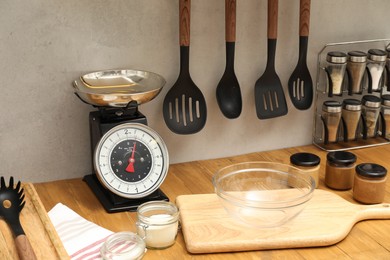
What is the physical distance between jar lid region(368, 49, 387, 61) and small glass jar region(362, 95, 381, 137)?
122mm

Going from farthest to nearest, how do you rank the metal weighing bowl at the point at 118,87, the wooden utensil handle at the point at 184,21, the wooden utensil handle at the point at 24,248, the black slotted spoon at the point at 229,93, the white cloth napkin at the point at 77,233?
the black slotted spoon at the point at 229,93
the wooden utensil handle at the point at 184,21
the metal weighing bowl at the point at 118,87
the white cloth napkin at the point at 77,233
the wooden utensil handle at the point at 24,248

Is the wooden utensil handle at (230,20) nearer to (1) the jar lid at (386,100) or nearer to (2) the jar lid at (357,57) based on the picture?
(2) the jar lid at (357,57)

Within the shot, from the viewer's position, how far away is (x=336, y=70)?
6.57ft

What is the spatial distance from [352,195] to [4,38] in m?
1.02

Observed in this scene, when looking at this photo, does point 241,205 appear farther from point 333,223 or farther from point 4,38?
point 4,38

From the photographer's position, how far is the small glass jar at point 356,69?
199 centimetres

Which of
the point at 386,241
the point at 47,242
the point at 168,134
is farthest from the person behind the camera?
the point at 168,134

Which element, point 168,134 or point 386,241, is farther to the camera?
point 168,134

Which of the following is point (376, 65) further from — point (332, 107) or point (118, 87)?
point (118, 87)

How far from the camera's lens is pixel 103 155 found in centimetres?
164

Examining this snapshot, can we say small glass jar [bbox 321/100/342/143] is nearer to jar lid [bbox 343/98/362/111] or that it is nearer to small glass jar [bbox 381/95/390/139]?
jar lid [bbox 343/98/362/111]

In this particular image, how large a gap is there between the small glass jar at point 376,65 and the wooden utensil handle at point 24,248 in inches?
46.5

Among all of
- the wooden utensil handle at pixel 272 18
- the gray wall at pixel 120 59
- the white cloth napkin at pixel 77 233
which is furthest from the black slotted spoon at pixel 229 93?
the white cloth napkin at pixel 77 233

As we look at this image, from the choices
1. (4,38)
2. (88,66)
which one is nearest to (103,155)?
(88,66)
